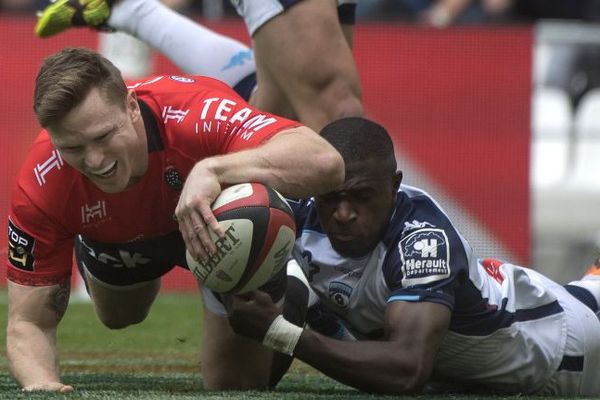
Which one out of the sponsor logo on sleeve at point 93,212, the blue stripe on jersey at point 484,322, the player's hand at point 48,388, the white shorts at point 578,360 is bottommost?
the white shorts at point 578,360

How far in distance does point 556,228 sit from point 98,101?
5549 millimetres

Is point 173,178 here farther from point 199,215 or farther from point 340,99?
point 340,99

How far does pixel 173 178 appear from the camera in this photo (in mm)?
4469

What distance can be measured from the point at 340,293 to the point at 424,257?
0.39 m

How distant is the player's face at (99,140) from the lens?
162 inches

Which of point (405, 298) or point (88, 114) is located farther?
point (405, 298)

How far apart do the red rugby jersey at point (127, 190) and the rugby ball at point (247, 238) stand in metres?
0.31

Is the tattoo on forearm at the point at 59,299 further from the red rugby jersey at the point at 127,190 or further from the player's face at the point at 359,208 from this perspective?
the player's face at the point at 359,208

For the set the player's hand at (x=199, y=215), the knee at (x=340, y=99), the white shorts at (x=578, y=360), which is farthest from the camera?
the knee at (x=340, y=99)

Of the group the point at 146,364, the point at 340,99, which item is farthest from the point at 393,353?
the point at 146,364

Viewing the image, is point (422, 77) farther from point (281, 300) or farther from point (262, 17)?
point (281, 300)

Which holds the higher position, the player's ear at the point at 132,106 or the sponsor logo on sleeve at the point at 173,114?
the player's ear at the point at 132,106

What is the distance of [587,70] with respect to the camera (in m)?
9.30

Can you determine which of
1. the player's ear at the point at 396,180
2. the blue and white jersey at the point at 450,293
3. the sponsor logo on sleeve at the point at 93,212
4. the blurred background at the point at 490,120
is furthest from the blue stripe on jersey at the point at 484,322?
the blurred background at the point at 490,120
